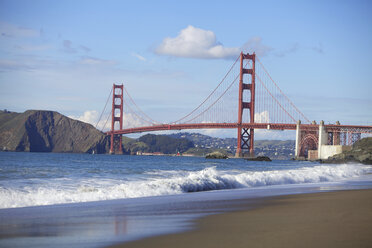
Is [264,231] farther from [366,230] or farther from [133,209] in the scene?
[133,209]

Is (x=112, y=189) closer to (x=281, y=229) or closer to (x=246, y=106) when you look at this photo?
(x=281, y=229)

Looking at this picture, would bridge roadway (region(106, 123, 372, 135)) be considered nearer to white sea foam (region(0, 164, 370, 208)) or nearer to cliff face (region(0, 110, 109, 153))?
cliff face (region(0, 110, 109, 153))

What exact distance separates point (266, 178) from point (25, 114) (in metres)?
114

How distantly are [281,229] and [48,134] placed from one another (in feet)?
393

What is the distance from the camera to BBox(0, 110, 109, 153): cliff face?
110 metres

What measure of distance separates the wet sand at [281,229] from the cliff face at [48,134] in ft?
324

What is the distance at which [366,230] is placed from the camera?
5.89 meters

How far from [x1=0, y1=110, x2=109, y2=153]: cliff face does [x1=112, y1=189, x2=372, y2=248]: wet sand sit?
98645 mm

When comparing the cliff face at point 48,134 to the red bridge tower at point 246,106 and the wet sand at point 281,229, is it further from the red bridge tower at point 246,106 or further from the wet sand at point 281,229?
the wet sand at point 281,229

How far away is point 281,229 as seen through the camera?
Result: 6.19 m

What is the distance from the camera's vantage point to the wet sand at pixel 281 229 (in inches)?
211

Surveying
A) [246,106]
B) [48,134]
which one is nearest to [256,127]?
[246,106]

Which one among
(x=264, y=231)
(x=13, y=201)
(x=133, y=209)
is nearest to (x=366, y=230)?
(x=264, y=231)

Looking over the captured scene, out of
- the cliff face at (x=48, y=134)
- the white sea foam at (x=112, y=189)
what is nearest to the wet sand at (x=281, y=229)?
the white sea foam at (x=112, y=189)
